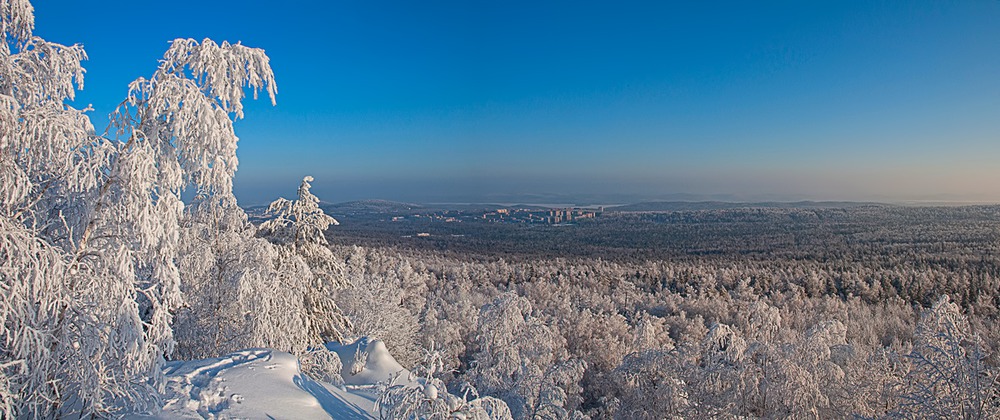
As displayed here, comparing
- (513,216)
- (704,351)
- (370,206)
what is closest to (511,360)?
(704,351)

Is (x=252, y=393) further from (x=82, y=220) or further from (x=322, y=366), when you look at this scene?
(x=322, y=366)

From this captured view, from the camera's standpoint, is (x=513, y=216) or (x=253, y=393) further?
(x=513, y=216)

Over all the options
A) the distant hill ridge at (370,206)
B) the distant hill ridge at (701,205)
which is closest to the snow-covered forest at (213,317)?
the distant hill ridge at (370,206)

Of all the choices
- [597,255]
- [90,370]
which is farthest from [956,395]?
[597,255]

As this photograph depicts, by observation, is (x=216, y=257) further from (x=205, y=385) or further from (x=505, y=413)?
(x=505, y=413)

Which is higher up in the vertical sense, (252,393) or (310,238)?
(310,238)

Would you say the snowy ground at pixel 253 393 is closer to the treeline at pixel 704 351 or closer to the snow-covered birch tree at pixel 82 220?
the snow-covered birch tree at pixel 82 220

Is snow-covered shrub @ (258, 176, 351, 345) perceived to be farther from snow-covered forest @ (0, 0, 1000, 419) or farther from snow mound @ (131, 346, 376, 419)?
snow mound @ (131, 346, 376, 419)
